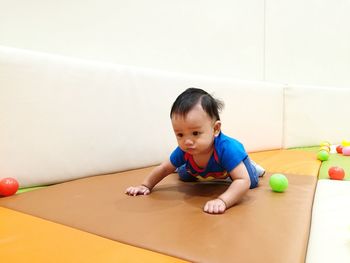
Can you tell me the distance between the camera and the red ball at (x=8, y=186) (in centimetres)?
111

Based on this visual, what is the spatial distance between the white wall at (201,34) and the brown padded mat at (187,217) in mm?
878

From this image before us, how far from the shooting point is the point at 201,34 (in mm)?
2615

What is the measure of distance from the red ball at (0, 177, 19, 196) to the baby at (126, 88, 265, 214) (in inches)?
16.0

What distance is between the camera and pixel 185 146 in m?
1.04

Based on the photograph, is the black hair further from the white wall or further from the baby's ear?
the white wall

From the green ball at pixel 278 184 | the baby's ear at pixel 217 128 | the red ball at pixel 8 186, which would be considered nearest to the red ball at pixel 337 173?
the green ball at pixel 278 184

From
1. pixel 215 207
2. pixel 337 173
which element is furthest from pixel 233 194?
pixel 337 173

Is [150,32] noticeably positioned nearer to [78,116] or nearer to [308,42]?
[78,116]

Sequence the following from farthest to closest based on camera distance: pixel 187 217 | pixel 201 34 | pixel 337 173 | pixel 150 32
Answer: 1. pixel 201 34
2. pixel 150 32
3. pixel 337 173
4. pixel 187 217

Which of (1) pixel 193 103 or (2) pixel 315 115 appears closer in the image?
(1) pixel 193 103

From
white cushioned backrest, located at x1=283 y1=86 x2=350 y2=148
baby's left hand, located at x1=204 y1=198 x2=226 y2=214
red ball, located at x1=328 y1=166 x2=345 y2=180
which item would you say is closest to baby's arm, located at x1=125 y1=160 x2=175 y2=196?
baby's left hand, located at x1=204 y1=198 x2=226 y2=214

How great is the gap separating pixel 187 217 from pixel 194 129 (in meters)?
0.29

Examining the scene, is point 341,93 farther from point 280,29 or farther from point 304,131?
point 280,29

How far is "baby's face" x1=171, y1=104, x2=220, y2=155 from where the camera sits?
1011 millimetres
